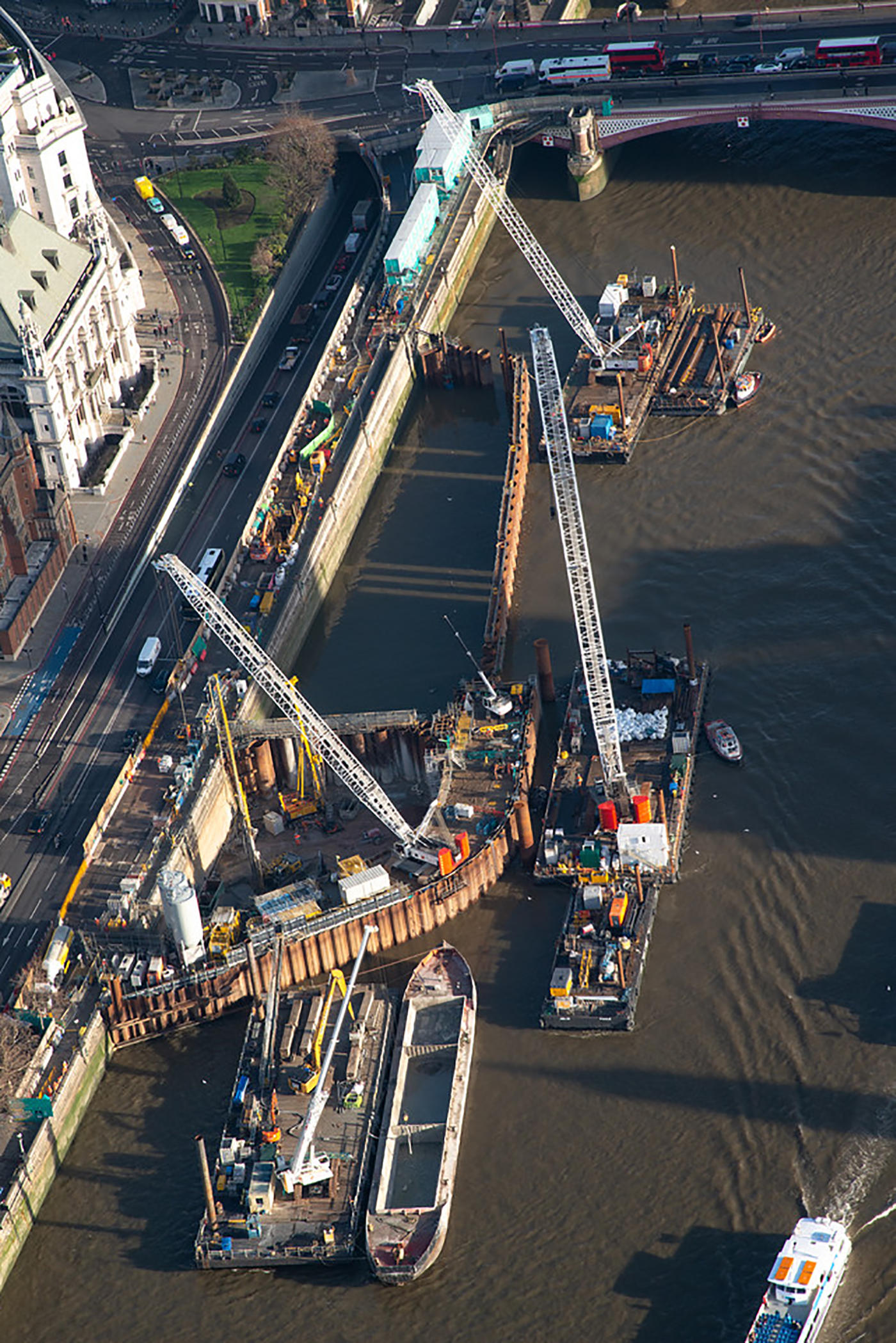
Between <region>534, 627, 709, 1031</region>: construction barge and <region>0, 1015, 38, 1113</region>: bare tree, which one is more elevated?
<region>534, 627, 709, 1031</region>: construction barge

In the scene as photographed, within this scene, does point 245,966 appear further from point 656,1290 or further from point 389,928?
point 656,1290

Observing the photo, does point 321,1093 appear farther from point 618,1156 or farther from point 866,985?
point 866,985

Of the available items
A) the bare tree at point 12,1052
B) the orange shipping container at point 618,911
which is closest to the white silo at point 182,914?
the bare tree at point 12,1052

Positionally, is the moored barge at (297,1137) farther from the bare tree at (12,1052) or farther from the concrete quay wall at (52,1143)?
the bare tree at (12,1052)

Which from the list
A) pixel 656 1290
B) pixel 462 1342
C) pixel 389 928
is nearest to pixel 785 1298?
pixel 656 1290

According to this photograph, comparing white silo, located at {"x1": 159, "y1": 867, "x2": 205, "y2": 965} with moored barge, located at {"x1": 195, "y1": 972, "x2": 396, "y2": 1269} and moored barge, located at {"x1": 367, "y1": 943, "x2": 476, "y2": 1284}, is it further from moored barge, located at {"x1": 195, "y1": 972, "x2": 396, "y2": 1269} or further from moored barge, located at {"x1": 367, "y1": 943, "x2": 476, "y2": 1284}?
moored barge, located at {"x1": 367, "y1": 943, "x2": 476, "y2": 1284}

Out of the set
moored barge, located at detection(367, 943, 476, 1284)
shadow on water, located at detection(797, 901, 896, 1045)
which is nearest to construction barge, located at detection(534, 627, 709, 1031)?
moored barge, located at detection(367, 943, 476, 1284)
